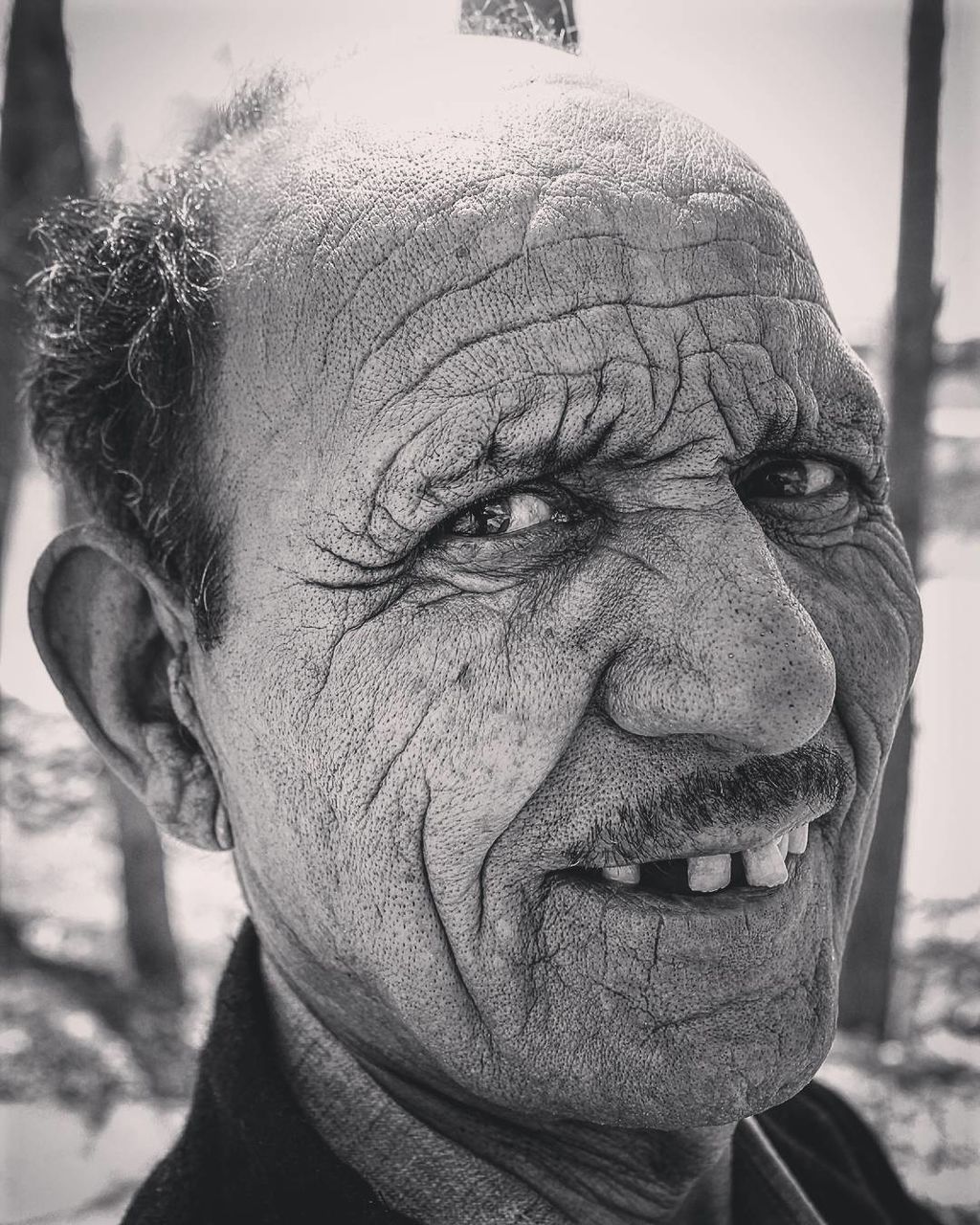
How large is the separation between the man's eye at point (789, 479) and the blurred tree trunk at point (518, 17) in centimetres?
104

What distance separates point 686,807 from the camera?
1430 mm

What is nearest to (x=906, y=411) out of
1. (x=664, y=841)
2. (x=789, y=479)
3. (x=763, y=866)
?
(x=789, y=479)

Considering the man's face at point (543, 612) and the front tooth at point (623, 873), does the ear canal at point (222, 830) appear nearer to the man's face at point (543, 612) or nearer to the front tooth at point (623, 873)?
the man's face at point (543, 612)

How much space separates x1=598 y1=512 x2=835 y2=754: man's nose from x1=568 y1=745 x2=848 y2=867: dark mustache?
0.18 ft

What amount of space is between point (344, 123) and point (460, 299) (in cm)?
37

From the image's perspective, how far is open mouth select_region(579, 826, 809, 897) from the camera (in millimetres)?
1481

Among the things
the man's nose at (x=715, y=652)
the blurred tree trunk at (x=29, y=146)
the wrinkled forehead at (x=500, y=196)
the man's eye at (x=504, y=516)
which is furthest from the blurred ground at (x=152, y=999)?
the wrinkled forehead at (x=500, y=196)

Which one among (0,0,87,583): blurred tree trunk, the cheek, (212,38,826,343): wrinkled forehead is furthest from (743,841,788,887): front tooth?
(0,0,87,583): blurred tree trunk

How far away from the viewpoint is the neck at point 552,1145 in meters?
1.66

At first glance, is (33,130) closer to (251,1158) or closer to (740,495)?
(740,495)

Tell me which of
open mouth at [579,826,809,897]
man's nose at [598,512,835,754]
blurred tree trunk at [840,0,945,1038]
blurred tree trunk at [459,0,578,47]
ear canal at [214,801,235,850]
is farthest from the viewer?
blurred tree trunk at [840,0,945,1038]

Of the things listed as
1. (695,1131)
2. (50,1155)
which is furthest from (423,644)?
(50,1155)

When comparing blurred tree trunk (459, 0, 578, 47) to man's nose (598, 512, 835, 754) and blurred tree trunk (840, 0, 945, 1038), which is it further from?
blurred tree trunk (840, 0, 945, 1038)

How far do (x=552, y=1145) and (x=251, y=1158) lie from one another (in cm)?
43
